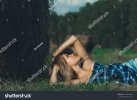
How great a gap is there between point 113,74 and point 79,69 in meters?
0.46

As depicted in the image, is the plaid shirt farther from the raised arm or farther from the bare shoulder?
the raised arm

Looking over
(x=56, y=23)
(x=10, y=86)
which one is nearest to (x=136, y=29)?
(x=56, y=23)

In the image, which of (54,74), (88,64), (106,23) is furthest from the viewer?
(106,23)

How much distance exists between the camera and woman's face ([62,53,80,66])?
7.49 m

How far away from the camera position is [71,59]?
7.50 metres

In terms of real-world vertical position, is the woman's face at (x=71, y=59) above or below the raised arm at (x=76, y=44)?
below

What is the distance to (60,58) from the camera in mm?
7441

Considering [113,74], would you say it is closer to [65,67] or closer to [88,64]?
[88,64]

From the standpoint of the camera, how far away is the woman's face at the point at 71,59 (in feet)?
24.6

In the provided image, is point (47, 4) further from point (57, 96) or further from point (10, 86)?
point (57, 96)

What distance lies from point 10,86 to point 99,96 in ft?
4.41

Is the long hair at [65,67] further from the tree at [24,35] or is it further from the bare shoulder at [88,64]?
the tree at [24,35]

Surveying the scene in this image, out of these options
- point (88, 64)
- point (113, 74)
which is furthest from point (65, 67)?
point (113, 74)

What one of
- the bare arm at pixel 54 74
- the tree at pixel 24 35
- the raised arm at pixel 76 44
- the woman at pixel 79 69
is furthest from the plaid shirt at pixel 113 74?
the tree at pixel 24 35
